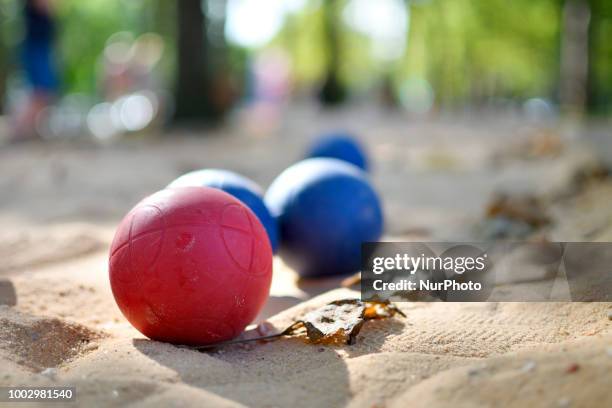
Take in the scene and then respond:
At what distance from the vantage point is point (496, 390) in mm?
2531

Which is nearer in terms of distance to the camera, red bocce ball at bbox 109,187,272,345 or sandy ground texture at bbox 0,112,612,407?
sandy ground texture at bbox 0,112,612,407

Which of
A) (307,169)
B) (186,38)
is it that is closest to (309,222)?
(307,169)

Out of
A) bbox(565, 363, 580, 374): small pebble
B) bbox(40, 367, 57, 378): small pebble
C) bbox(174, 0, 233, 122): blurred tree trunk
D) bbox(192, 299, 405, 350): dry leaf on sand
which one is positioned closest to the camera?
bbox(565, 363, 580, 374): small pebble

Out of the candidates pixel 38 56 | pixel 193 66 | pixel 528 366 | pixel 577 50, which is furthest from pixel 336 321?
pixel 577 50

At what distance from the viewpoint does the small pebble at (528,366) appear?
2.64 meters

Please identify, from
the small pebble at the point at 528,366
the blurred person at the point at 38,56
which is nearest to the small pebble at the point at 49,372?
the small pebble at the point at 528,366

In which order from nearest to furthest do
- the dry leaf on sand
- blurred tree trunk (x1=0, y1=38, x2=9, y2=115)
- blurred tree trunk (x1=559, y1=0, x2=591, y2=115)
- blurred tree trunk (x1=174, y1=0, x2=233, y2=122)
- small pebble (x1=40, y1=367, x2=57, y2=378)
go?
small pebble (x1=40, y1=367, x2=57, y2=378), the dry leaf on sand, blurred tree trunk (x1=174, y1=0, x2=233, y2=122), blurred tree trunk (x1=559, y1=0, x2=591, y2=115), blurred tree trunk (x1=0, y1=38, x2=9, y2=115)

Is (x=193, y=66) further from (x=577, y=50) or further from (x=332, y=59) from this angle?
(x=332, y=59)

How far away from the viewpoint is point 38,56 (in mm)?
11328

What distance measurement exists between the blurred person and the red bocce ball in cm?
891

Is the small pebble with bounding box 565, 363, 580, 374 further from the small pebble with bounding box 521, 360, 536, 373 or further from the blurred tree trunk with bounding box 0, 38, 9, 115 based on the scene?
the blurred tree trunk with bounding box 0, 38, 9, 115

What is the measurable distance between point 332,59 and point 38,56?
13416 mm

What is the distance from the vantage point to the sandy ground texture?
2.61 m

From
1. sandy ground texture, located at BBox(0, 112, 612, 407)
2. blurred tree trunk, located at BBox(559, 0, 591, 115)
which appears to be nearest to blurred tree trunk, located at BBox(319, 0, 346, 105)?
blurred tree trunk, located at BBox(559, 0, 591, 115)
